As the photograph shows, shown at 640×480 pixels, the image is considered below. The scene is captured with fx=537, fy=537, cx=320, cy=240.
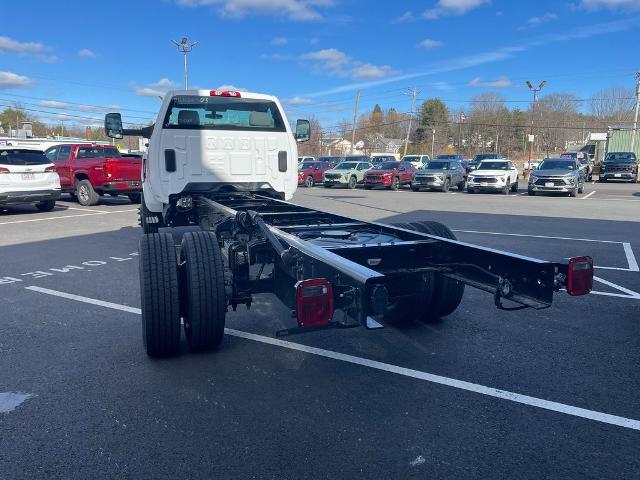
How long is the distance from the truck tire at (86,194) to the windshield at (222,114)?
10056mm

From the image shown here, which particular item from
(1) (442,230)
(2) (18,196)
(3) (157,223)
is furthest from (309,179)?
(1) (442,230)

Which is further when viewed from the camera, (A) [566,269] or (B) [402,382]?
(B) [402,382]

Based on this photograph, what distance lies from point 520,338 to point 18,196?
43.1 ft

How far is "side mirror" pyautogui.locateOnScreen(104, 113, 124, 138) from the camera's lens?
25.0 ft

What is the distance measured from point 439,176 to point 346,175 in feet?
17.5

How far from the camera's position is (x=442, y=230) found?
5.45m

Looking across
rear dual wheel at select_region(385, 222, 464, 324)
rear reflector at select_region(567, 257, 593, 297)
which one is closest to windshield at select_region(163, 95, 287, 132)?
rear dual wheel at select_region(385, 222, 464, 324)

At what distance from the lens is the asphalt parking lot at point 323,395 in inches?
116

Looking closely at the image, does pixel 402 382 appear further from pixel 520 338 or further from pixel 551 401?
pixel 520 338

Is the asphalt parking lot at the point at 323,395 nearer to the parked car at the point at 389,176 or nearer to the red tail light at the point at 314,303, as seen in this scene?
the red tail light at the point at 314,303

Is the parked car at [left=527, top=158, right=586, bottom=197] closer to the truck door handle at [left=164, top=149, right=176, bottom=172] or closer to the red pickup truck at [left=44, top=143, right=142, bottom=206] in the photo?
the red pickup truck at [left=44, top=143, right=142, bottom=206]

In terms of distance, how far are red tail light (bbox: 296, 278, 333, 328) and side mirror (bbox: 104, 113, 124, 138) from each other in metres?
5.58

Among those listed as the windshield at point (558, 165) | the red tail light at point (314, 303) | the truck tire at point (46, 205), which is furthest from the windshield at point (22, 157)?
the windshield at point (558, 165)

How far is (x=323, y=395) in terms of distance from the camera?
373cm
